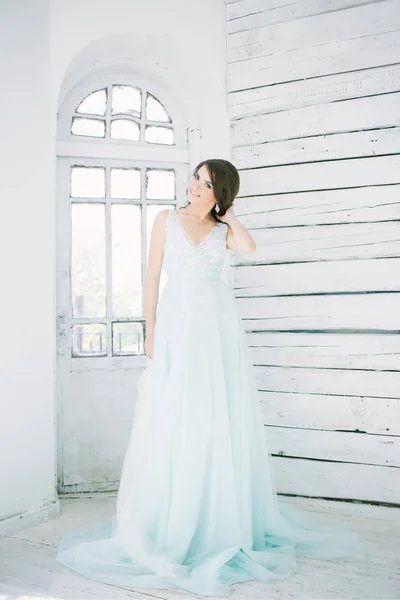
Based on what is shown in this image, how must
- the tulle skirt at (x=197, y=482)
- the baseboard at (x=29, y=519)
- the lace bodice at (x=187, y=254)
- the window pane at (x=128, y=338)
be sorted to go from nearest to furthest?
1. the tulle skirt at (x=197, y=482)
2. the lace bodice at (x=187, y=254)
3. the baseboard at (x=29, y=519)
4. the window pane at (x=128, y=338)

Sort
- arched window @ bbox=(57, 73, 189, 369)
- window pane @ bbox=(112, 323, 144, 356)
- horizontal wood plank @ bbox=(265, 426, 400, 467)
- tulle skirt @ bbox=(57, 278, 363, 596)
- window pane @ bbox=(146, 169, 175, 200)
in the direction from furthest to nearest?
window pane @ bbox=(146, 169, 175, 200) → window pane @ bbox=(112, 323, 144, 356) → arched window @ bbox=(57, 73, 189, 369) → horizontal wood plank @ bbox=(265, 426, 400, 467) → tulle skirt @ bbox=(57, 278, 363, 596)

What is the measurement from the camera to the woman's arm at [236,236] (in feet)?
9.85

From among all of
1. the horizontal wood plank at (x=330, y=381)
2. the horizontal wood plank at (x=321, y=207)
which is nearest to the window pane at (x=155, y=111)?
the horizontal wood plank at (x=321, y=207)

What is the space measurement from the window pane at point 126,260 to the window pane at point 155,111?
2.04 feet

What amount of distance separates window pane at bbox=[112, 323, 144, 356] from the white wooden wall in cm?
72

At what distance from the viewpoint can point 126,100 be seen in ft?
12.8

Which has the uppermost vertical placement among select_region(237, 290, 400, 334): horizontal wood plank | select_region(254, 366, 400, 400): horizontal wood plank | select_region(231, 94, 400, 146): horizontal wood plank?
select_region(231, 94, 400, 146): horizontal wood plank

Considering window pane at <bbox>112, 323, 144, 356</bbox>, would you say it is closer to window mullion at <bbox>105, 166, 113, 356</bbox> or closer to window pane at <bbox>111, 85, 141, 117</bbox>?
window mullion at <bbox>105, 166, 113, 356</bbox>

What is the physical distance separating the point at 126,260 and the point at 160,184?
57 centimetres

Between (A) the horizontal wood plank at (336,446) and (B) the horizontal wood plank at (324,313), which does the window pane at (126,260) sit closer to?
(B) the horizontal wood plank at (324,313)

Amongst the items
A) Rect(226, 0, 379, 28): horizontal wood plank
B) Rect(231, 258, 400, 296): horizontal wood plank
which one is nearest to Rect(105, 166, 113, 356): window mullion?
Rect(231, 258, 400, 296): horizontal wood plank

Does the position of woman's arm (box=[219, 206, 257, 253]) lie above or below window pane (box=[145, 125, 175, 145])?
below

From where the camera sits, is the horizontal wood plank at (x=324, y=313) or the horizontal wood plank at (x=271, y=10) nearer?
the horizontal wood plank at (x=324, y=313)

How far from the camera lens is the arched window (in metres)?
3.74
